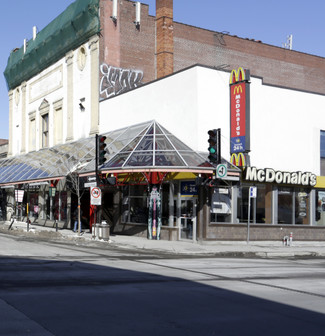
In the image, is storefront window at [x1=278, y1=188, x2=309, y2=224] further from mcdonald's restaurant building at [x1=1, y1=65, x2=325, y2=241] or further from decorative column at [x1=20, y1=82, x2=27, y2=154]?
decorative column at [x1=20, y1=82, x2=27, y2=154]

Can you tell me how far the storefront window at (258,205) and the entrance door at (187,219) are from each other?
8.25 ft

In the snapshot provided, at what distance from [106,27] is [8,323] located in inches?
1188

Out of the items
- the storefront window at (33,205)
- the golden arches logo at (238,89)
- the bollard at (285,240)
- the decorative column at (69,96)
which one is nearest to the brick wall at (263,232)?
the bollard at (285,240)

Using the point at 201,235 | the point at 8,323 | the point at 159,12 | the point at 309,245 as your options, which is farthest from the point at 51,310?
the point at 159,12

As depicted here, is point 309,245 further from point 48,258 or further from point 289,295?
point 289,295

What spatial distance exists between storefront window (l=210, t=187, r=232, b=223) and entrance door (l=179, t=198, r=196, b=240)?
95 centimetres

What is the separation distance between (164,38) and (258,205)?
15.9 meters

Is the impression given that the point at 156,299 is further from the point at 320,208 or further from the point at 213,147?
the point at 320,208

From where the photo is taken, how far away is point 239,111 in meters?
25.7

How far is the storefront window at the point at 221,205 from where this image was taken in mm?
25188

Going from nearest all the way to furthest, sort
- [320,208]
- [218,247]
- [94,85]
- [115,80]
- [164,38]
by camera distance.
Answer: [218,247]
[320,208]
[94,85]
[115,80]
[164,38]

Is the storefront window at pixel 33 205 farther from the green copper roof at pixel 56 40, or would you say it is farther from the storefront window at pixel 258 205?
the storefront window at pixel 258 205

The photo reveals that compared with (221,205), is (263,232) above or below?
below

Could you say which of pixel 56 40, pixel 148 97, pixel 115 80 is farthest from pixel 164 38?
pixel 148 97
